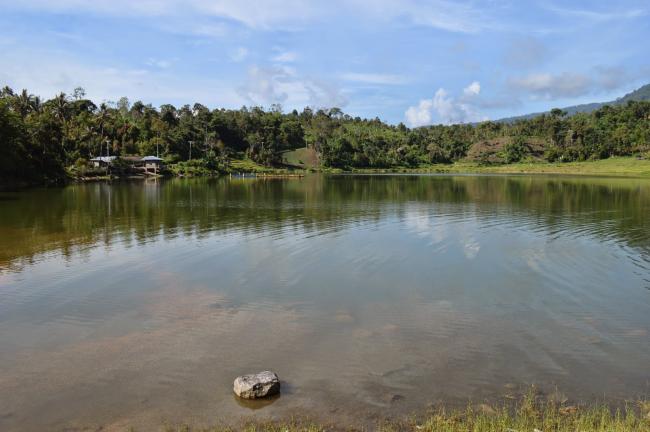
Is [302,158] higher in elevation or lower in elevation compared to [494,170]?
higher

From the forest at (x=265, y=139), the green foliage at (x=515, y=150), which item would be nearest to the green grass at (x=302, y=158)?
the forest at (x=265, y=139)

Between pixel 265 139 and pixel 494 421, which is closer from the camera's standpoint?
pixel 494 421

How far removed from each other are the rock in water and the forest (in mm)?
76977

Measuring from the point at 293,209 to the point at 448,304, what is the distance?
1065 inches

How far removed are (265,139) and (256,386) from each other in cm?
16223

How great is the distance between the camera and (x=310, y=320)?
46.2 ft

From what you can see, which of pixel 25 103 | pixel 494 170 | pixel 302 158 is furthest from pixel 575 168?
pixel 25 103

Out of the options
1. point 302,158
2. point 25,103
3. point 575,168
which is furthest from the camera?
point 302,158

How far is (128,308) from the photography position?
15.1 m

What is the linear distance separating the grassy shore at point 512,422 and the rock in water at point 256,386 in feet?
2.77

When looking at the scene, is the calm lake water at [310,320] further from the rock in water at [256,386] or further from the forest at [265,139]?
the forest at [265,139]

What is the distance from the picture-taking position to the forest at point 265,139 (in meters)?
106

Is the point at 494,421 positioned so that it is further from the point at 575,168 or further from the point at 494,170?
the point at 494,170

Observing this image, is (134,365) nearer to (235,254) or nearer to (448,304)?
(448,304)
